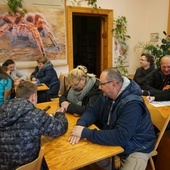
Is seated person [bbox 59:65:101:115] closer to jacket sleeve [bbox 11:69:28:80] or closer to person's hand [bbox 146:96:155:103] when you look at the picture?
person's hand [bbox 146:96:155:103]

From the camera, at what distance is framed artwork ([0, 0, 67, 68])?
3.75 m

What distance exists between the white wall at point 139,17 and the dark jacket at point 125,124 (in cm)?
299

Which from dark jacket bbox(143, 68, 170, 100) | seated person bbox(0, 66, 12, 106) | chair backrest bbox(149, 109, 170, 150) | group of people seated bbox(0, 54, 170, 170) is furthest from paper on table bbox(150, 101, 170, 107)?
seated person bbox(0, 66, 12, 106)

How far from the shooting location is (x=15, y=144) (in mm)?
1160

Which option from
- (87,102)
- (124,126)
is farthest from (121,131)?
(87,102)

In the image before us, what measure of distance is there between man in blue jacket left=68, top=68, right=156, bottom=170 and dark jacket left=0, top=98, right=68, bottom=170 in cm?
28

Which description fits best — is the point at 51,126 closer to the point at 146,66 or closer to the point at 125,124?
the point at 125,124

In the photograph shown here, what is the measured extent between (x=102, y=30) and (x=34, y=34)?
1.78 m

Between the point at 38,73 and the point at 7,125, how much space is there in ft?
8.67

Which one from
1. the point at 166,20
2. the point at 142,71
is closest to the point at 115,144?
the point at 142,71

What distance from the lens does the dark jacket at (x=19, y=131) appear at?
1157 mm

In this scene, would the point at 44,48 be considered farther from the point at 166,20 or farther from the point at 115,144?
the point at 115,144

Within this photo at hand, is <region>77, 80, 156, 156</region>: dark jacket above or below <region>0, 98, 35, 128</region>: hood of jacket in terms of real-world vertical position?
below

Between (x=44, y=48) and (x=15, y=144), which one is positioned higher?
(x=44, y=48)
